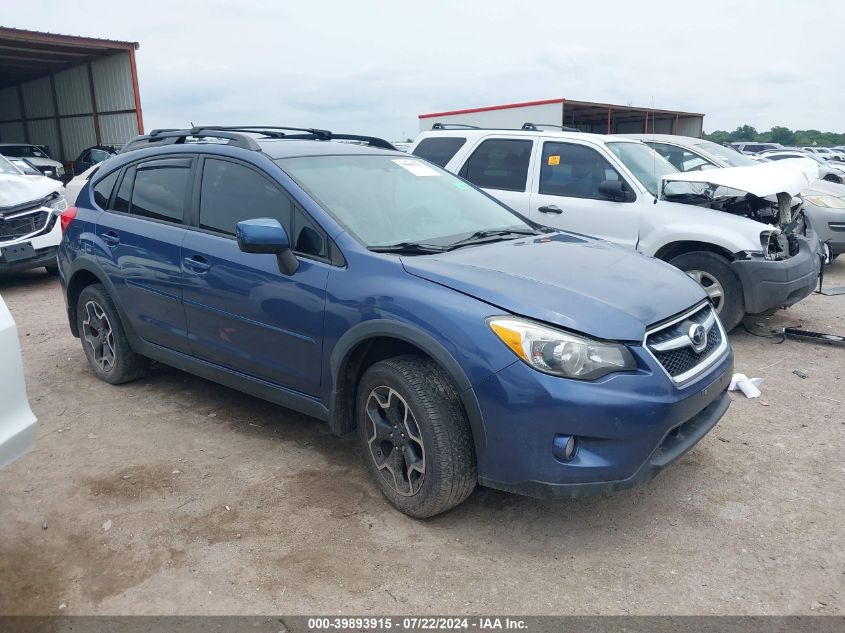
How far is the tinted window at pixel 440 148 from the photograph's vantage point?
7.32m

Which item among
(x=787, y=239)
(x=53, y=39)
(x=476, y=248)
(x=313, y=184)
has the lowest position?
(x=787, y=239)

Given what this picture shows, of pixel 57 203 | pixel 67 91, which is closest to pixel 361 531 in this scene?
pixel 57 203

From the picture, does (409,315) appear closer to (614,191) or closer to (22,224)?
(614,191)

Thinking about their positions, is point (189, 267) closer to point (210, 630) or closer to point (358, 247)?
point (358, 247)

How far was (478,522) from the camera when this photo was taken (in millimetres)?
3232

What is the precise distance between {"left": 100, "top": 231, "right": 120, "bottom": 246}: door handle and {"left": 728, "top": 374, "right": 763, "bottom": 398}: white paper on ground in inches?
165

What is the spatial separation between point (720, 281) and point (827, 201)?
3.84 meters

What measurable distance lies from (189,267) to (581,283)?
7.39ft

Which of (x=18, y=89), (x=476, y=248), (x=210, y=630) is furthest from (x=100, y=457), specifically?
(x=18, y=89)

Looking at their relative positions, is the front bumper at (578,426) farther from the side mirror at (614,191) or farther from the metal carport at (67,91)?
the metal carport at (67,91)

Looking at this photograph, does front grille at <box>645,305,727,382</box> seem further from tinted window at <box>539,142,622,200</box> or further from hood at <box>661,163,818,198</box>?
tinted window at <box>539,142,622,200</box>

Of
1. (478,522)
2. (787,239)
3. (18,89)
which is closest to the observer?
(478,522)

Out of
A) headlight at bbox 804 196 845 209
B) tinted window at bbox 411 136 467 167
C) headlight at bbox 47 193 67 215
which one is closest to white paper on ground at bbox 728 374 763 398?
tinted window at bbox 411 136 467 167

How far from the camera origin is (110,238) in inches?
184
